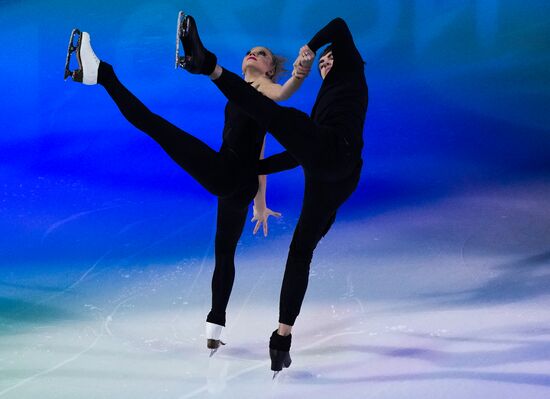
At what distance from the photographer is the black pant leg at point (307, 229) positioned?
143 inches

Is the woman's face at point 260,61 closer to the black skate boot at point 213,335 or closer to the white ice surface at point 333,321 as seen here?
the black skate boot at point 213,335

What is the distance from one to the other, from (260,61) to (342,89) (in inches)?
27.9

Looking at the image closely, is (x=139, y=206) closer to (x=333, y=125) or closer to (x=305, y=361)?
(x=305, y=361)

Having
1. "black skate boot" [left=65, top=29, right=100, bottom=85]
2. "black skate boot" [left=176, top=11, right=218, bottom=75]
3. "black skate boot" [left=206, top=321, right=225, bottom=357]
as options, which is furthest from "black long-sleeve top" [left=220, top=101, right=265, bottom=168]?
"black skate boot" [left=206, top=321, right=225, bottom=357]

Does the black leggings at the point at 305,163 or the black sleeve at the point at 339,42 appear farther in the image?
the black sleeve at the point at 339,42

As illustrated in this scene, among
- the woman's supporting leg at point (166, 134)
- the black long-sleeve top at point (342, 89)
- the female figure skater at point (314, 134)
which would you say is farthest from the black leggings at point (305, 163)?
the woman's supporting leg at point (166, 134)

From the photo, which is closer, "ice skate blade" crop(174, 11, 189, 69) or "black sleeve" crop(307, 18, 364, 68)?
"ice skate blade" crop(174, 11, 189, 69)

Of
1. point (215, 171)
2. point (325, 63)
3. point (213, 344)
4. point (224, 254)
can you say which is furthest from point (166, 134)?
point (213, 344)

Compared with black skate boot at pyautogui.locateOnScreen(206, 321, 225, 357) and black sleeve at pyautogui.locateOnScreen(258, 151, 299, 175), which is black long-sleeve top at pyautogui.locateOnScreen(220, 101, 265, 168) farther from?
black skate boot at pyautogui.locateOnScreen(206, 321, 225, 357)

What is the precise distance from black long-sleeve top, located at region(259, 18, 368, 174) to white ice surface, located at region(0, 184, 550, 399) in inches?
49.1

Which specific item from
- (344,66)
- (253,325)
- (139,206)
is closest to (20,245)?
(139,206)

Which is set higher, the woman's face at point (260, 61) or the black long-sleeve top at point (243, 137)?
the woman's face at point (260, 61)

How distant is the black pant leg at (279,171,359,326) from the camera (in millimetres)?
3637

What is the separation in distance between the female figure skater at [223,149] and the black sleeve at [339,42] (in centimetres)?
17
